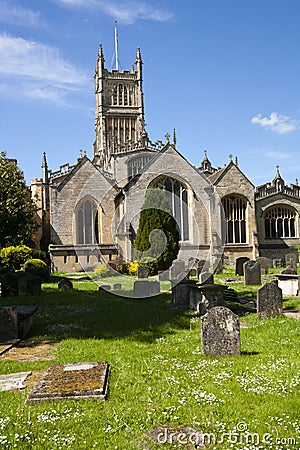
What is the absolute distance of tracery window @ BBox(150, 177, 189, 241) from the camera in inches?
1383

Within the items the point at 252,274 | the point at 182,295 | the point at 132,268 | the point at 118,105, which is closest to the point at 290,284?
the point at 252,274

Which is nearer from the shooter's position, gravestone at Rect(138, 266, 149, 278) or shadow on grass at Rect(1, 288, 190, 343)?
shadow on grass at Rect(1, 288, 190, 343)

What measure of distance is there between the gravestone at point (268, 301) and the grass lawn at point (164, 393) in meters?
0.52

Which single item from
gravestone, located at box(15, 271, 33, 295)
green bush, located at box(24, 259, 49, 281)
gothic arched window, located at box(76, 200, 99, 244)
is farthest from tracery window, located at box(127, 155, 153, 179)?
gravestone, located at box(15, 271, 33, 295)

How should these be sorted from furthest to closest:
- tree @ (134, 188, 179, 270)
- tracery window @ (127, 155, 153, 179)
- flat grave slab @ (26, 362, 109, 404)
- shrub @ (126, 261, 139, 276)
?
tracery window @ (127, 155, 153, 179) < shrub @ (126, 261, 139, 276) < tree @ (134, 188, 179, 270) < flat grave slab @ (26, 362, 109, 404)

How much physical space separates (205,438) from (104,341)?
203 inches

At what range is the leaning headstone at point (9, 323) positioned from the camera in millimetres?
9922

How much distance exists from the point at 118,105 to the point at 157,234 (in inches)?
1553

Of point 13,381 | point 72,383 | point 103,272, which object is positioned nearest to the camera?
point 72,383

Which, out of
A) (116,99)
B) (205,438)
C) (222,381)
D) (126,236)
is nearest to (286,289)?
(222,381)

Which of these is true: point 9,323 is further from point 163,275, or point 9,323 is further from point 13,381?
point 163,275

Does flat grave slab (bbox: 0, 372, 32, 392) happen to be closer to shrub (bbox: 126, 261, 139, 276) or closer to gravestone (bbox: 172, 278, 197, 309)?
gravestone (bbox: 172, 278, 197, 309)

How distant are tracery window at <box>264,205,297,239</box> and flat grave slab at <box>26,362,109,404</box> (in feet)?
109

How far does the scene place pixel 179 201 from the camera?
35562mm
